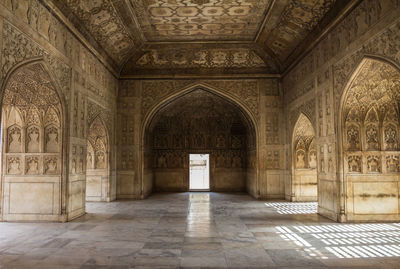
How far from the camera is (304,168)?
12.6 meters

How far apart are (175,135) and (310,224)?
33.5ft

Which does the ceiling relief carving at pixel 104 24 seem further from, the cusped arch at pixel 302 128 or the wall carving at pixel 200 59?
the cusped arch at pixel 302 128

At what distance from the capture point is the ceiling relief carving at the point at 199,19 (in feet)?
31.1

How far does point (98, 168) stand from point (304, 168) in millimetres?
8251

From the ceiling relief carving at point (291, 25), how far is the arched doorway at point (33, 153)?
706 cm

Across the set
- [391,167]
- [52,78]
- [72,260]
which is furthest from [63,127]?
[391,167]

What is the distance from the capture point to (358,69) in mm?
7352

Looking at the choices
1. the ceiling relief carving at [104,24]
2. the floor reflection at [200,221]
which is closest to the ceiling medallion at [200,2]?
the ceiling relief carving at [104,24]

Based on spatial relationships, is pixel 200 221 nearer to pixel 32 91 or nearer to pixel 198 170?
pixel 32 91

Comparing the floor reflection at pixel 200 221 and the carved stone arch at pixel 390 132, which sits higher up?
the carved stone arch at pixel 390 132

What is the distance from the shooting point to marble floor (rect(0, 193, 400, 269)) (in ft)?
16.3

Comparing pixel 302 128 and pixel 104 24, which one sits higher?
pixel 104 24

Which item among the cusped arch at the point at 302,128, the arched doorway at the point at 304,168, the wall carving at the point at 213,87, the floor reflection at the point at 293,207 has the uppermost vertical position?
the wall carving at the point at 213,87

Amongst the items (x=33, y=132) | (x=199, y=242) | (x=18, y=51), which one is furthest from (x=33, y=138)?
(x=199, y=242)
